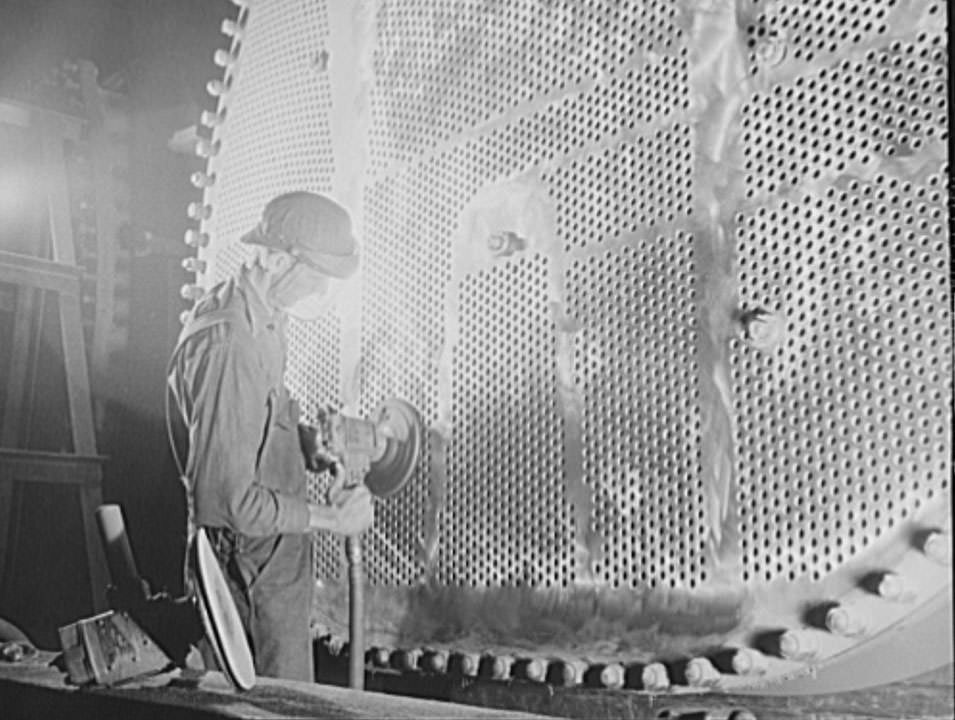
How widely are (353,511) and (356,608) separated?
0.62ft

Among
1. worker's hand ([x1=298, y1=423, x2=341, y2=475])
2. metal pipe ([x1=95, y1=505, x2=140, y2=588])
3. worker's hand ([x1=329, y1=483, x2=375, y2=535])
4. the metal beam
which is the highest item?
the metal beam

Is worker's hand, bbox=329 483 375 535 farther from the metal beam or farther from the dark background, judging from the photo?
the metal beam

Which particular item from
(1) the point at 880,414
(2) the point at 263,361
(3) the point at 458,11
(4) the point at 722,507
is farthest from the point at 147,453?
Result: (1) the point at 880,414

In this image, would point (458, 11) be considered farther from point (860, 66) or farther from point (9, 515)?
point (9, 515)

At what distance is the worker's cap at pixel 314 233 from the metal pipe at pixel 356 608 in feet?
1.83

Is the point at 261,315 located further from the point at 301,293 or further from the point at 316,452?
the point at 316,452

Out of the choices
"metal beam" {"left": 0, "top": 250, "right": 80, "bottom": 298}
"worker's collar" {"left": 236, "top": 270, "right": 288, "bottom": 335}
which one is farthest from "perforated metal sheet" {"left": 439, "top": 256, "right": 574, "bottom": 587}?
"metal beam" {"left": 0, "top": 250, "right": 80, "bottom": 298}

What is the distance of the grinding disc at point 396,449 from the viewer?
2229 millimetres

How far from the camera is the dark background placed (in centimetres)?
246

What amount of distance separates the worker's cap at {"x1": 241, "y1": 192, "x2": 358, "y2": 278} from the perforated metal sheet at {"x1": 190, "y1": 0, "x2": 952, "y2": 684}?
44 millimetres

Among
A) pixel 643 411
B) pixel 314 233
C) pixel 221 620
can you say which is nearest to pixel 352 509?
pixel 221 620

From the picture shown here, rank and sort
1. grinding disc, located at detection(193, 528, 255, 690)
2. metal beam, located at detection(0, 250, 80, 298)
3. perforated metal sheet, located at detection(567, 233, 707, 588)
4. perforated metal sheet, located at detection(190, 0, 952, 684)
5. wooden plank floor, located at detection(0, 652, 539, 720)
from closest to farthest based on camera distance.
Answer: perforated metal sheet, located at detection(190, 0, 952, 684) < perforated metal sheet, located at detection(567, 233, 707, 588) < wooden plank floor, located at detection(0, 652, 539, 720) < grinding disc, located at detection(193, 528, 255, 690) < metal beam, located at detection(0, 250, 80, 298)

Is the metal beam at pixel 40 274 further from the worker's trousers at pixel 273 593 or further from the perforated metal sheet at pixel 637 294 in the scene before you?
the worker's trousers at pixel 273 593

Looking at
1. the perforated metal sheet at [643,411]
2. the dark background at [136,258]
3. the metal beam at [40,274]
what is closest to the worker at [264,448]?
the dark background at [136,258]
